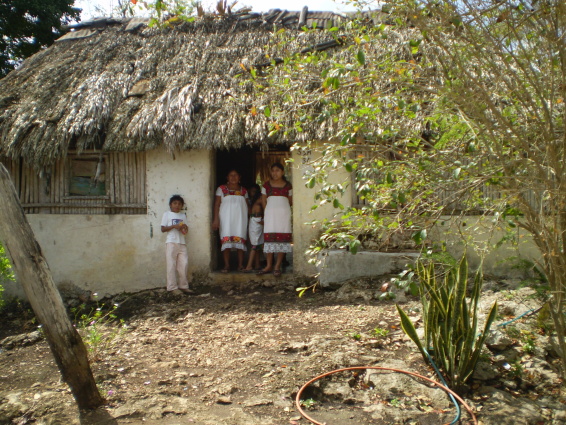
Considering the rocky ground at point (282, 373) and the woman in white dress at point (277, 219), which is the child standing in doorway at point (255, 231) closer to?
the woman in white dress at point (277, 219)

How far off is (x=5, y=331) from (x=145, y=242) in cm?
192

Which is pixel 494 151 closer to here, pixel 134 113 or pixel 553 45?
pixel 553 45

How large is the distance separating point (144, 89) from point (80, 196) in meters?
1.71

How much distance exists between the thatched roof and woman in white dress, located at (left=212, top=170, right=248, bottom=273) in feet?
2.64

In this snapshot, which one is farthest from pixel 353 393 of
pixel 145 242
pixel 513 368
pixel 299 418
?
pixel 145 242

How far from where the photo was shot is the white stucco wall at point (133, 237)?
695 centimetres

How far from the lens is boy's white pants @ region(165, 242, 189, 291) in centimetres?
659

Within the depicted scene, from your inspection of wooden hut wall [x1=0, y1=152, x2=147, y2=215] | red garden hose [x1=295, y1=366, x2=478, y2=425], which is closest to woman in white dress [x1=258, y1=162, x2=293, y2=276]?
wooden hut wall [x1=0, y1=152, x2=147, y2=215]

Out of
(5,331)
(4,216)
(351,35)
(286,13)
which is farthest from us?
(286,13)

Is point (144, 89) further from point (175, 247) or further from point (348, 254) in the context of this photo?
point (348, 254)

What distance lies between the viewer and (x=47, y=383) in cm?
402

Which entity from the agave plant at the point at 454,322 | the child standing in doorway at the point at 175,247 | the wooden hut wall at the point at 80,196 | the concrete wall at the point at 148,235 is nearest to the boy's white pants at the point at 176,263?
the child standing in doorway at the point at 175,247

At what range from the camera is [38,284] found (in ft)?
10.9

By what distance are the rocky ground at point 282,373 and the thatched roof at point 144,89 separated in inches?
91.9
